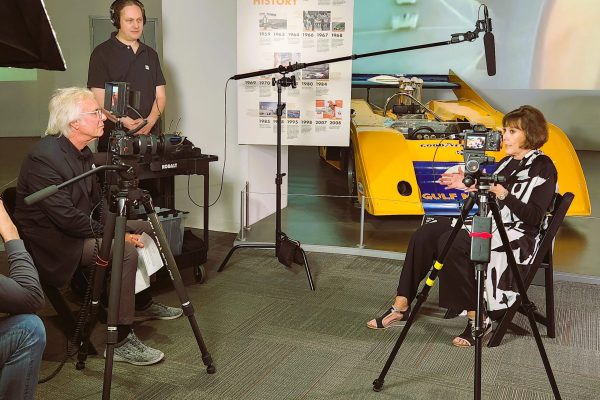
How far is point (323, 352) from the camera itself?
116 inches

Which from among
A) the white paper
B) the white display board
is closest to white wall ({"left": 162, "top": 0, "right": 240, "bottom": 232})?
the white display board

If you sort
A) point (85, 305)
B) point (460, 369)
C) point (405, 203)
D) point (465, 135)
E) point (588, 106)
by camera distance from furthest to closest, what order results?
point (588, 106) < point (405, 203) < point (460, 369) < point (85, 305) < point (465, 135)

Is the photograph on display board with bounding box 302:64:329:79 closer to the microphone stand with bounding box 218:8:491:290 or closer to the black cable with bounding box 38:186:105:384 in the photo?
the microphone stand with bounding box 218:8:491:290

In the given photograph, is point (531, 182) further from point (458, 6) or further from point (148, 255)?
point (458, 6)

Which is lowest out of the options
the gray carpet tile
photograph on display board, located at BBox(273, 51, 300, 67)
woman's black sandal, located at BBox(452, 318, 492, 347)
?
the gray carpet tile

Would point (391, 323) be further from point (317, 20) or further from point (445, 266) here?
point (317, 20)

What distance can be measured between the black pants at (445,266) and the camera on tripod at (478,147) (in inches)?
37.4

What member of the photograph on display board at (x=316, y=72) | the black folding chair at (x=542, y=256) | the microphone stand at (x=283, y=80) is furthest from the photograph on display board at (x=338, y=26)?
the black folding chair at (x=542, y=256)

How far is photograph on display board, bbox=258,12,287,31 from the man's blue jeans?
2845 millimetres

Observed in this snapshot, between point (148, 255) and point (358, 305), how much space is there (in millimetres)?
1153

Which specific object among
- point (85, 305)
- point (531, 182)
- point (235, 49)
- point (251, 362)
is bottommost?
point (251, 362)

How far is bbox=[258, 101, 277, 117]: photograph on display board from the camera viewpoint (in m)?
4.46

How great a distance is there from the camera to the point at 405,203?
4.83 meters

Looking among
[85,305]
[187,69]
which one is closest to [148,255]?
[85,305]
